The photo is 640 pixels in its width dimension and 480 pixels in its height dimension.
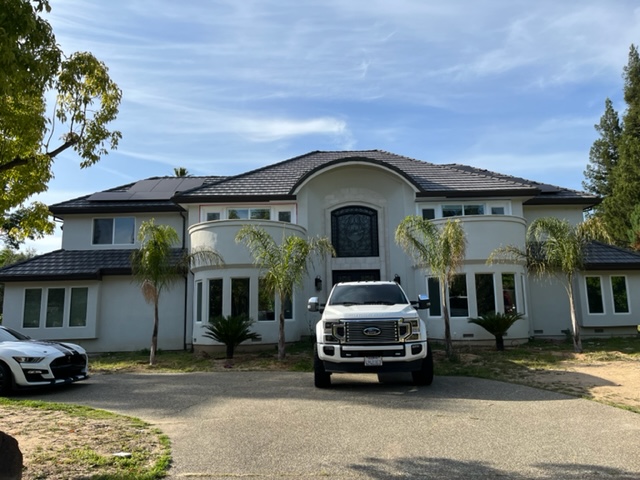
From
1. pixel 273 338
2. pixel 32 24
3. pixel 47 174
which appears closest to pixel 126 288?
pixel 273 338

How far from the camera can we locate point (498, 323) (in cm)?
1552

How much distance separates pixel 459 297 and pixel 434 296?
33.7 inches

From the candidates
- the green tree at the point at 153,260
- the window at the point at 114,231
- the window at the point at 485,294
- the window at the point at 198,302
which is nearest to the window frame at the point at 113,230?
the window at the point at 114,231

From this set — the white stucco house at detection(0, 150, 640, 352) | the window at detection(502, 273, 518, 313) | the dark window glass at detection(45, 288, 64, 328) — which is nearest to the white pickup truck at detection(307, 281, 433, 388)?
the white stucco house at detection(0, 150, 640, 352)

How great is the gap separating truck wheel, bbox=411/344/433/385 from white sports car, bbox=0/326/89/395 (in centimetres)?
720

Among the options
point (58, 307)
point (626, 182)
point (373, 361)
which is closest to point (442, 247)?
point (373, 361)

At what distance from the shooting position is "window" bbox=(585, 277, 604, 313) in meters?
18.9

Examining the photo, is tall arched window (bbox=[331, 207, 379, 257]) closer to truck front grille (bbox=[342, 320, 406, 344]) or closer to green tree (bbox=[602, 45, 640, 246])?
truck front grille (bbox=[342, 320, 406, 344])

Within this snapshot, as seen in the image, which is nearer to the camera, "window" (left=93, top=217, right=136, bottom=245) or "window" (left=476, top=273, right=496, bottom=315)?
"window" (left=476, top=273, right=496, bottom=315)

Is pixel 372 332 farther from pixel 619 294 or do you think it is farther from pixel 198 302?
pixel 619 294

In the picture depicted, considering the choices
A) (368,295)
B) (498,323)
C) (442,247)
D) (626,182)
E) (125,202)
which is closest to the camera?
(368,295)

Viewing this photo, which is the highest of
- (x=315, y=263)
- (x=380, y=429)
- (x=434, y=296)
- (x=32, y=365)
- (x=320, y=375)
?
(x=315, y=263)

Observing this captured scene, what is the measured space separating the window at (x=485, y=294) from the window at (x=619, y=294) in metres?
5.74

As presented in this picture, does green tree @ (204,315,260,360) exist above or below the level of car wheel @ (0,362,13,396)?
above
